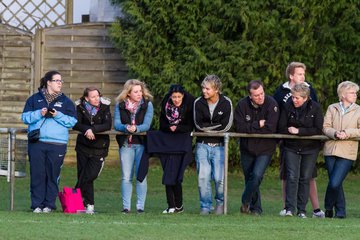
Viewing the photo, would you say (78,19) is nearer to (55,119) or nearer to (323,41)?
(323,41)

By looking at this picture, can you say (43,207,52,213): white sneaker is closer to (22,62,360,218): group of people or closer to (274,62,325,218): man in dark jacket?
(22,62,360,218): group of people

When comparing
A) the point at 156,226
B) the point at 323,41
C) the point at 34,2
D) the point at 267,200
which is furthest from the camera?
the point at 34,2

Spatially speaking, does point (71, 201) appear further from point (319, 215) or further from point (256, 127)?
point (319, 215)

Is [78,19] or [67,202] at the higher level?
[78,19]

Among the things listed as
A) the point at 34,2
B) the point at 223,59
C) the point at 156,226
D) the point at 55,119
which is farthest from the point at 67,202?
the point at 34,2

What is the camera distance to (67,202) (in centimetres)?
1523

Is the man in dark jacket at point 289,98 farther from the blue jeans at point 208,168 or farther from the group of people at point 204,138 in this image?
the blue jeans at point 208,168

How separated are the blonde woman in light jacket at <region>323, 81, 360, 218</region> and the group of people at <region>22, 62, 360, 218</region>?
1 cm

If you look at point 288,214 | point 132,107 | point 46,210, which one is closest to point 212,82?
point 132,107

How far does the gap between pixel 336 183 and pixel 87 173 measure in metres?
3.33

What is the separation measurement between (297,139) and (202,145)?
1.27m

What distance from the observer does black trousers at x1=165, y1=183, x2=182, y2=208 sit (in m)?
15.7

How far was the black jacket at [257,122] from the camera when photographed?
50.3 ft

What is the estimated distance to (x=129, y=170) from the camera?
15.7 metres
